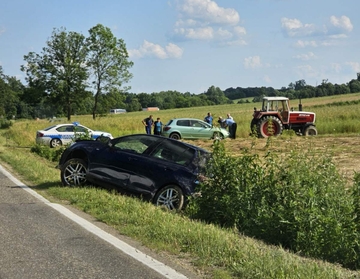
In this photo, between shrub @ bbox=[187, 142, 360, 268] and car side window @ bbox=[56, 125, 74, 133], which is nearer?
shrub @ bbox=[187, 142, 360, 268]

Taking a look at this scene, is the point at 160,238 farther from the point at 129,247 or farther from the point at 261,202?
the point at 261,202

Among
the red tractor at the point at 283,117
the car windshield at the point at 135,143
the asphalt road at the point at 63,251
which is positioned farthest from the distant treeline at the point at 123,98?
the asphalt road at the point at 63,251

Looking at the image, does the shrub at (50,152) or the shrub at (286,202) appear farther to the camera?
the shrub at (50,152)

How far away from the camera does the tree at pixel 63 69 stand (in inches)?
2327

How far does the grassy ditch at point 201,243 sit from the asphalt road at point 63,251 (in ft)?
1.29

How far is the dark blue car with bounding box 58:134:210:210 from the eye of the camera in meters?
10.3

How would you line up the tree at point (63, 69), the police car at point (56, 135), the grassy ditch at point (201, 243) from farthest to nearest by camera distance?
the tree at point (63, 69) < the police car at point (56, 135) < the grassy ditch at point (201, 243)

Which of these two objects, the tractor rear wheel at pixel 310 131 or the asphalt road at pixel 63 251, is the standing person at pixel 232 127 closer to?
the tractor rear wheel at pixel 310 131

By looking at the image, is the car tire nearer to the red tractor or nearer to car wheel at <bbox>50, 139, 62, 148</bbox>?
the red tractor

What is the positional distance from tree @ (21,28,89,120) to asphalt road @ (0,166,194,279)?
51.2m

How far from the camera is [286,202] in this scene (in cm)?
829

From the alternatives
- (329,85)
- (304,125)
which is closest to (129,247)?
(304,125)

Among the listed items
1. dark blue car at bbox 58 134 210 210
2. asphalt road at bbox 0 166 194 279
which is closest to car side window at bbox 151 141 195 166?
dark blue car at bbox 58 134 210 210

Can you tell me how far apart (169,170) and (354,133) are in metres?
26.0
